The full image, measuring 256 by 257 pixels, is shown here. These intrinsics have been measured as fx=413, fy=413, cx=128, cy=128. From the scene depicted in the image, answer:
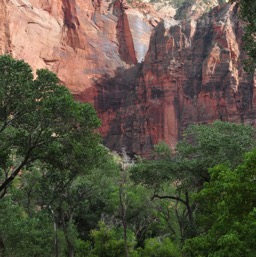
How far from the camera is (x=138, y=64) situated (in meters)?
71.9

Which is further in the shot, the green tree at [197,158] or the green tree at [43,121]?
the green tree at [197,158]

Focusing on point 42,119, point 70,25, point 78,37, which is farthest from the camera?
point 70,25

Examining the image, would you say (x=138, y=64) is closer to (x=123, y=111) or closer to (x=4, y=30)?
(x=123, y=111)

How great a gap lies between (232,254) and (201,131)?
13.5m

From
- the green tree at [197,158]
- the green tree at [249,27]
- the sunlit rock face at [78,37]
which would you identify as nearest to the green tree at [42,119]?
the green tree at [249,27]

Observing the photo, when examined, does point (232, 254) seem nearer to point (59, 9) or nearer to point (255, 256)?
point (255, 256)

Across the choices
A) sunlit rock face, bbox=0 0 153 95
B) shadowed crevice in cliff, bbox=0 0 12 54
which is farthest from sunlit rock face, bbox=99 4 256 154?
shadowed crevice in cliff, bbox=0 0 12 54

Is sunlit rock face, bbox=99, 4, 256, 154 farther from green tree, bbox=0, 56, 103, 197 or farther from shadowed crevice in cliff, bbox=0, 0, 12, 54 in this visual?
green tree, bbox=0, 56, 103, 197

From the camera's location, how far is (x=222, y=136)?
1983cm

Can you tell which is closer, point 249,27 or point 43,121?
point 249,27

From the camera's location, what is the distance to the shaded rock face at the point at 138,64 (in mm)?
61250

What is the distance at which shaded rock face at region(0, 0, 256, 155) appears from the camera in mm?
61250

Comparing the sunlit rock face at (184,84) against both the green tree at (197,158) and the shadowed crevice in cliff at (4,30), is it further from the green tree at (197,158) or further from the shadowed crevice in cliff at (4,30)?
the green tree at (197,158)

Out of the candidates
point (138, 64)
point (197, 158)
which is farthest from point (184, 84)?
point (197, 158)
